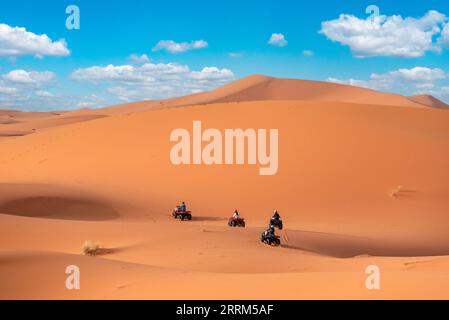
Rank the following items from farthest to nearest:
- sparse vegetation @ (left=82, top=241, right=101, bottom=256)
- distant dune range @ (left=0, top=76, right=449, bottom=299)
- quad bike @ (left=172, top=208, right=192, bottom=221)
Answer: quad bike @ (left=172, top=208, right=192, bottom=221) → sparse vegetation @ (left=82, top=241, right=101, bottom=256) → distant dune range @ (left=0, top=76, right=449, bottom=299)

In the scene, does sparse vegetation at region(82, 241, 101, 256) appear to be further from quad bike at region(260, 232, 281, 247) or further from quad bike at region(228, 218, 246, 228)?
quad bike at region(228, 218, 246, 228)

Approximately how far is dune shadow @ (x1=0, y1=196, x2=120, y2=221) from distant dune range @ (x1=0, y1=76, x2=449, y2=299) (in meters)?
0.07

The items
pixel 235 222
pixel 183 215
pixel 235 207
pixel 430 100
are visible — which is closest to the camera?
pixel 235 222

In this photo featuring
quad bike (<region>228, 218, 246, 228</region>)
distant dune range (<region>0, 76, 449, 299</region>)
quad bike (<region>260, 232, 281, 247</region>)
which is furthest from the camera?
quad bike (<region>228, 218, 246, 228</region>)

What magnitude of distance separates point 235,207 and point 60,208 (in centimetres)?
830

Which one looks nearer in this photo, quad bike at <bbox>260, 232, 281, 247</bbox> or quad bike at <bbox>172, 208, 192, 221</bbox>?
quad bike at <bbox>260, 232, 281, 247</bbox>

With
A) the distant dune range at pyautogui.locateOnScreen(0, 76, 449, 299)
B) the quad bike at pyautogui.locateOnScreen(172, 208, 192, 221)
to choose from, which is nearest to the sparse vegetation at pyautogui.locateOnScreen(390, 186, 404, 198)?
the distant dune range at pyautogui.locateOnScreen(0, 76, 449, 299)

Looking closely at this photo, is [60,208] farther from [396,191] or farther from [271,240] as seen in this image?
[396,191]

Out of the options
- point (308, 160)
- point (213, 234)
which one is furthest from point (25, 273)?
point (308, 160)

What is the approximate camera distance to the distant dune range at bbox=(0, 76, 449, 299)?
8758 millimetres

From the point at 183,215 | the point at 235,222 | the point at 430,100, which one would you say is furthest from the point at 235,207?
the point at 430,100

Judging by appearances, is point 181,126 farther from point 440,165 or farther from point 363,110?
point 440,165

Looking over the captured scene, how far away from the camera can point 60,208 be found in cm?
2355

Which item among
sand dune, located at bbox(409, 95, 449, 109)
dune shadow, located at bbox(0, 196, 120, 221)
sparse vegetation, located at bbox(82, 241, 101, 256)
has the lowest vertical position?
sparse vegetation, located at bbox(82, 241, 101, 256)
